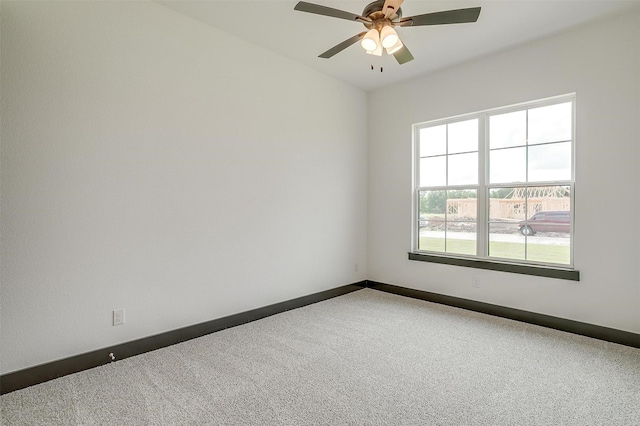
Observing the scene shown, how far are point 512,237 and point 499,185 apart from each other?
582mm

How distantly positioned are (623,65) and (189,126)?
3807 mm

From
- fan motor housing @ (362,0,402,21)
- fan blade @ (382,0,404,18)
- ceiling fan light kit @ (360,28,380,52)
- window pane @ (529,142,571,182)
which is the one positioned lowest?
window pane @ (529,142,571,182)

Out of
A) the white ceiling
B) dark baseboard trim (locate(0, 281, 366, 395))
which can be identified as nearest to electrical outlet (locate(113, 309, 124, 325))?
dark baseboard trim (locate(0, 281, 366, 395))

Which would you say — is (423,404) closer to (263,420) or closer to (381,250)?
(263,420)

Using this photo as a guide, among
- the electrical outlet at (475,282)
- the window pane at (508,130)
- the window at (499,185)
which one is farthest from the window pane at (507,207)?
the electrical outlet at (475,282)

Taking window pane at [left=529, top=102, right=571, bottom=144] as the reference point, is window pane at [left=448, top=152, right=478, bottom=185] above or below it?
below

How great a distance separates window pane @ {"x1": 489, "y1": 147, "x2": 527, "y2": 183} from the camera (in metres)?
3.37

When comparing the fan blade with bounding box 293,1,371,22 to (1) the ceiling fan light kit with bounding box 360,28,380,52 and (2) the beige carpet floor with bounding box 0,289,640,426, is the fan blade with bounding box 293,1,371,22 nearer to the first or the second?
(1) the ceiling fan light kit with bounding box 360,28,380,52

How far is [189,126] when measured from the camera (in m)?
2.83

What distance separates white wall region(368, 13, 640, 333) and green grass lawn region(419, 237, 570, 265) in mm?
161

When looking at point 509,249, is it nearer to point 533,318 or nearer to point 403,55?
point 533,318

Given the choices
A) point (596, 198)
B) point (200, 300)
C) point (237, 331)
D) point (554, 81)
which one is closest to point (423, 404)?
point (237, 331)

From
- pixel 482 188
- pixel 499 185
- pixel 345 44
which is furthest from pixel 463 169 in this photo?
pixel 345 44

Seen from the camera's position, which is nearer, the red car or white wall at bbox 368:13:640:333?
white wall at bbox 368:13:640:333
